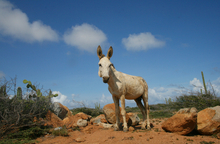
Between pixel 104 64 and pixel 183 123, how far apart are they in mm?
4112

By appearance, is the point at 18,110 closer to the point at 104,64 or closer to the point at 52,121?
the point at 52,121

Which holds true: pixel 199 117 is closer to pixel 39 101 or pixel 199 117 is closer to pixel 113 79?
pixel 113 79

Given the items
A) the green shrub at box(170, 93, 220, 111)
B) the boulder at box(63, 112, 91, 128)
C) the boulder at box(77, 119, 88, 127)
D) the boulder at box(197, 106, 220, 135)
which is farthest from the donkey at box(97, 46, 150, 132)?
the green shrub at box(170, 93, 220, 111)

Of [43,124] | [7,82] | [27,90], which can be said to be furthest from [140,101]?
[7,82]

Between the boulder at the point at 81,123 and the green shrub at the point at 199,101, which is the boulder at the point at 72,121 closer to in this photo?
the boulder at the point at 81,123

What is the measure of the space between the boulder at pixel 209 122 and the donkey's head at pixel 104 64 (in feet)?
15.0

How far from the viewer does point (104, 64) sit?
6.02m

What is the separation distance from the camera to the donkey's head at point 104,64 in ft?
18.6

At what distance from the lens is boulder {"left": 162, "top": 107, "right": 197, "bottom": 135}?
228 inches

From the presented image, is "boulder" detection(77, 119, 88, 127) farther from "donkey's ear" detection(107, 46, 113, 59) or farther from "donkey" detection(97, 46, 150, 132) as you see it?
"donkey's ear" detection(107, 46, 113, 59)

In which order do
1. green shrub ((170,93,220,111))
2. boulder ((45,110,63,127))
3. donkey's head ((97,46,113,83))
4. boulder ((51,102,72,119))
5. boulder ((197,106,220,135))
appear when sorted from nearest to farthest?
donkey's head ((97,46,113,83))
boulder ((197,106,220,135))
boulder ((45,110,63,127))
green shrub ((170,93,220,111))
boulder ((51,102,72,119))

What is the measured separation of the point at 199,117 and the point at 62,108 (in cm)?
899

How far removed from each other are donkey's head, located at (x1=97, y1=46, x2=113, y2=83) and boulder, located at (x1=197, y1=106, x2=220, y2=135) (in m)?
4.58

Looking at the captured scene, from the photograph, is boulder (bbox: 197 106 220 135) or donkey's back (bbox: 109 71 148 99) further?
donkey's back (bbox: 109 71 148 99)
